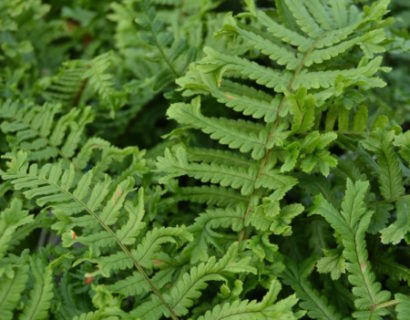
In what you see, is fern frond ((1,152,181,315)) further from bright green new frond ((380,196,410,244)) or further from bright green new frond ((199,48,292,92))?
bright green new frond ((380,196,410,244))

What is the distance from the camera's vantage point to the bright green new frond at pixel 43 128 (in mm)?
1504

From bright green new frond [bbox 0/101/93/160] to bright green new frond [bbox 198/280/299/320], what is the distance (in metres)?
0.62

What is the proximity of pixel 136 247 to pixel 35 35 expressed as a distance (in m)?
1.04

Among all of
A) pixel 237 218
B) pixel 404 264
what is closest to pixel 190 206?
pixel 237 218

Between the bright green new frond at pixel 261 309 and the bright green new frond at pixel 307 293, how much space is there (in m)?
0.10

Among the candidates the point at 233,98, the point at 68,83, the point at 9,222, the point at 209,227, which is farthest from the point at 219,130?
the point at 68,83

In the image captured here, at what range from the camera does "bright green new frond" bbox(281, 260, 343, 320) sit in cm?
122

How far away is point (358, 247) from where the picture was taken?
3.86 feet

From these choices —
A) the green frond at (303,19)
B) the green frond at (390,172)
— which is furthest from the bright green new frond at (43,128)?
the green frond at (390,172)

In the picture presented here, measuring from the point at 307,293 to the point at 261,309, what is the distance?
19cm

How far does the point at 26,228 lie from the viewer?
55.2 inches

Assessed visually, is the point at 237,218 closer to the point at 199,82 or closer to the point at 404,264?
the point at 199,82

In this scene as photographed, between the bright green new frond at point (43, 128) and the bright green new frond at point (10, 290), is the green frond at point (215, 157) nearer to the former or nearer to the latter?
the bright green new frond at point (43, 128)

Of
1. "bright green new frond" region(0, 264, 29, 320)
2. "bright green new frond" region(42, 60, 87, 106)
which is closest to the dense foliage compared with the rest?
"bright green new frond" region(0, 264, 29, 320)
